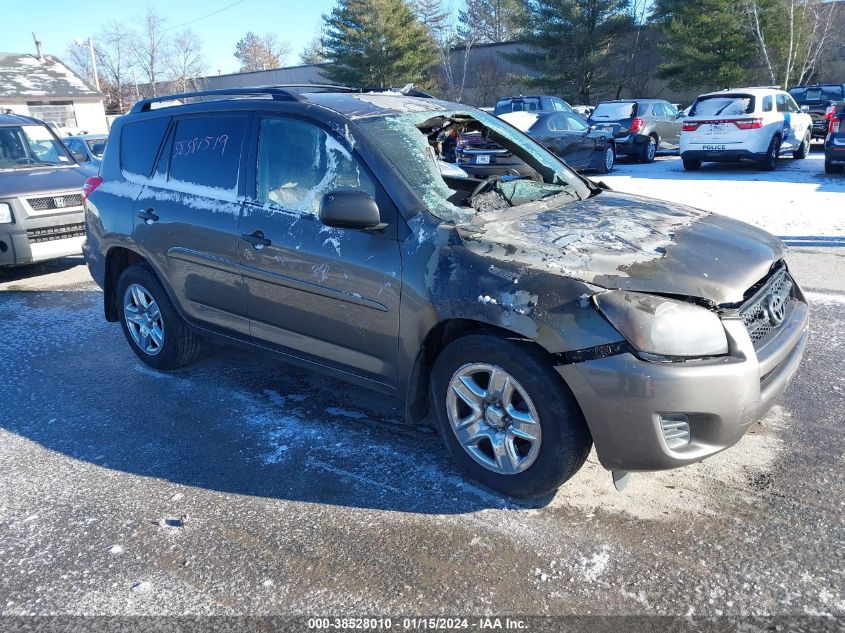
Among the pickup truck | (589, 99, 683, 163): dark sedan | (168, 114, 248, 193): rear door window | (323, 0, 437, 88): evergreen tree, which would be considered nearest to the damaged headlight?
(168, 114, 248, 193): rear door window

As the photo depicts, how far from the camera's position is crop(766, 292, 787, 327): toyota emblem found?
10.4 ft

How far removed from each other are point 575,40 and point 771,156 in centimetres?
2560

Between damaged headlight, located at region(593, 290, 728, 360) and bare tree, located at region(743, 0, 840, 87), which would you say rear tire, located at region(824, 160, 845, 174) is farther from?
bare tree, located at region(743, 0, 840, 87)

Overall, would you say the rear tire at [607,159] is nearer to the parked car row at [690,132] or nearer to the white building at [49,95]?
the parked car row at [690,132]

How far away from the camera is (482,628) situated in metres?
2.44

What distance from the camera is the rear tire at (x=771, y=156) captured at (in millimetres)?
14609

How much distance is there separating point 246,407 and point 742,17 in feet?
118

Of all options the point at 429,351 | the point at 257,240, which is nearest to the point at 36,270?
the point at 257,240

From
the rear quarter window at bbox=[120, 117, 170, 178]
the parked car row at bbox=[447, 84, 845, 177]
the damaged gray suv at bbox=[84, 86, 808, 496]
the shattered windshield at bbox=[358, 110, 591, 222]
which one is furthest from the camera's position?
the parked car row at bbox=[447, 84, 845, 177]

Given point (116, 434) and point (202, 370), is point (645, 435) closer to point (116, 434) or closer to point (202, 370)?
point (116, 434)

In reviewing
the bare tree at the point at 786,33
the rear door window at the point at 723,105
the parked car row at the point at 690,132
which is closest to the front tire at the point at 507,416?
the parked car row at the point at 690,132

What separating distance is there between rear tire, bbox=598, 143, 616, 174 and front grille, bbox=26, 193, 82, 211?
11.8m

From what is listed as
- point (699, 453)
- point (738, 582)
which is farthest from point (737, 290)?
point (738, 582)

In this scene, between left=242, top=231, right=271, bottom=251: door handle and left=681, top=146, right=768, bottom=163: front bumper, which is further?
left=681, top=146, right=768, bottom=163: front bumper
